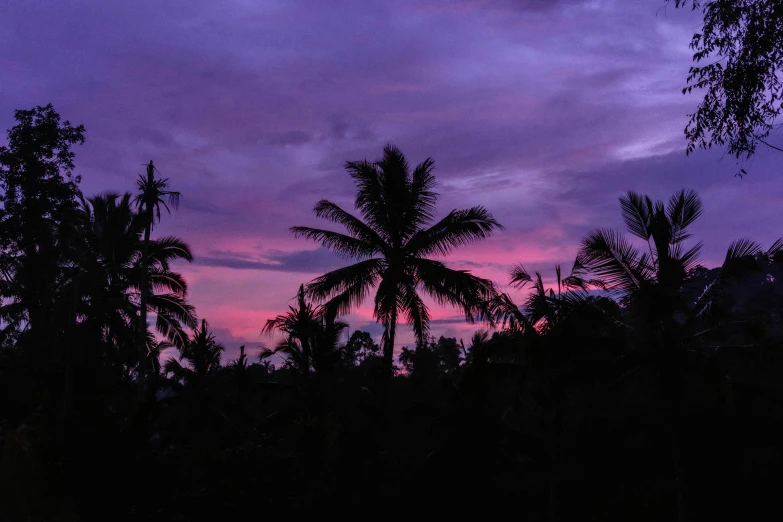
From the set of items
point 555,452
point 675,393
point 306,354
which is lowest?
point 555,452

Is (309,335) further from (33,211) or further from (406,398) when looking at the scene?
(33,211)

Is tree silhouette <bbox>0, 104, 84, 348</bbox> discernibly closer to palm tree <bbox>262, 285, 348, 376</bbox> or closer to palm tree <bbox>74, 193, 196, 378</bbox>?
palm tree <bbox>74, 193, 196, 378</bbox>

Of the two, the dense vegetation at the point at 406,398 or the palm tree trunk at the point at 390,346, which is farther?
the palm tree trunk at the point at 390,346

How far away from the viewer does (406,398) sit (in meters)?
26.3

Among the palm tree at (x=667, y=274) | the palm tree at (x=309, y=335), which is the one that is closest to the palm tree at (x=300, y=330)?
the palm tree at (x=309, y=335)

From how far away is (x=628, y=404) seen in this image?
867 inches

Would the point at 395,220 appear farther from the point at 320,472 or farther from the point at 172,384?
the point at 172,384

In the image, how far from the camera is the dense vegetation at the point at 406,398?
48.8ft

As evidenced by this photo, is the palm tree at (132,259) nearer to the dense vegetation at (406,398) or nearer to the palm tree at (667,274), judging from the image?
the dense vegetation at (406,398)

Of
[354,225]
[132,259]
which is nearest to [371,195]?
[354,225]

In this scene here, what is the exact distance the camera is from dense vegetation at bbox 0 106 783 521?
14867 millimetres

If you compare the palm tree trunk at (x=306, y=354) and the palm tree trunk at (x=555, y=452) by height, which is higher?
the palm tree trunk at (x=306, y=354)

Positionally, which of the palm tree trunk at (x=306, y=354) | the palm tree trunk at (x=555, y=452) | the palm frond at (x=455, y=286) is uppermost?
the palm frond at (x=455, y=286)

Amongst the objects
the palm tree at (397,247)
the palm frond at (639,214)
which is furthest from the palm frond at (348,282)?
the palm frond at (639,214)
